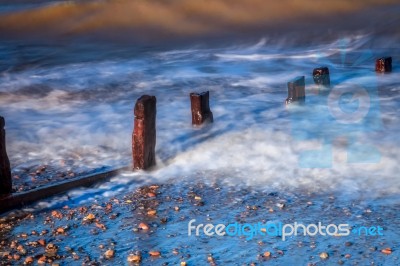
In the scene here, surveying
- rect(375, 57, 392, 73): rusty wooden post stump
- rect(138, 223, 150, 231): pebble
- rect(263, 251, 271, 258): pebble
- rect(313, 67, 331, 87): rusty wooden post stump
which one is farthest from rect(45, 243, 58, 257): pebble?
rect(375, 57, 392, 73): rusty wooden post stump

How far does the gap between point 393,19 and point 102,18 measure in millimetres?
10120

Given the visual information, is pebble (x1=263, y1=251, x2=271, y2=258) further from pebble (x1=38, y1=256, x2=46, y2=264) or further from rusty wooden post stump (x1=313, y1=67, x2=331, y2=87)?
rusty wooden post stump (x1=313, y1=67, x2=331, y2=87)

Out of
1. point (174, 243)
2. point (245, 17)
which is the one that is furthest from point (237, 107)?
point (245, 17)

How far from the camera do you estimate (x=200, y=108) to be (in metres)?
7.28

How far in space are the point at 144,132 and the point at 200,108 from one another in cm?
181

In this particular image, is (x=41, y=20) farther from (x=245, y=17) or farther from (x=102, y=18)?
(x=245, y=17)

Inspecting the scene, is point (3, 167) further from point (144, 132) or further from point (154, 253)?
point (154, 253)

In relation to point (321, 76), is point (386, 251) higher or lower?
lower

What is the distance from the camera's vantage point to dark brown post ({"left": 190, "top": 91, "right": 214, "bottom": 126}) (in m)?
7.11

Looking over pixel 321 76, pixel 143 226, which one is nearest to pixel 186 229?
pixel 143 226

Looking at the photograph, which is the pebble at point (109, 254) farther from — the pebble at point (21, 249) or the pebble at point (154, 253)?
the pebble at point (21, 249)

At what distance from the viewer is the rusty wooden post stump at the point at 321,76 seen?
9.72 m

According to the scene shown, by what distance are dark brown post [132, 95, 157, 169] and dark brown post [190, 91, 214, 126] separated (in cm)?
145

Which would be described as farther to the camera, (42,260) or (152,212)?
(152,212)
